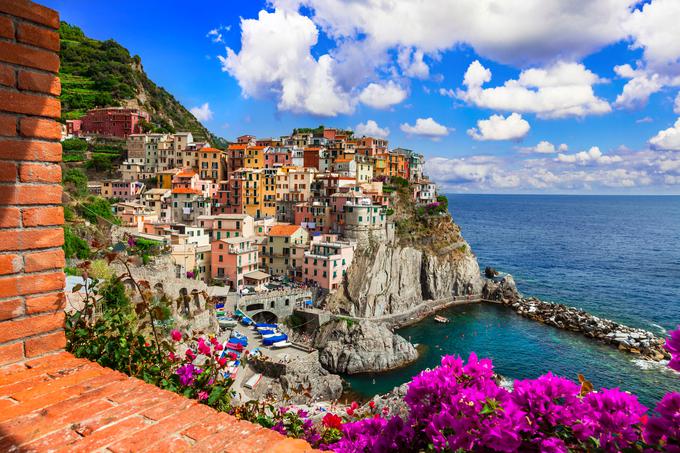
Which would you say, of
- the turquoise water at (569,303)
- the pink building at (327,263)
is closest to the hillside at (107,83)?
the pink building at (327,263)

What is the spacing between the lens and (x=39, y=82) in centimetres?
282

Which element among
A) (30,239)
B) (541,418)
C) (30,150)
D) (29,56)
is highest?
(29,56)

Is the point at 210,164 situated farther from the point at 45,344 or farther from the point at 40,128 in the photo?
the point at 45,344

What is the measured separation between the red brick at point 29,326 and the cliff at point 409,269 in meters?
39.9

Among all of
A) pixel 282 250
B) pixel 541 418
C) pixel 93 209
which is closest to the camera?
pixel 541 418

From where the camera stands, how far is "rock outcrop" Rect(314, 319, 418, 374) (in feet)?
108

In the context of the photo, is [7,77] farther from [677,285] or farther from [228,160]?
[677,285]

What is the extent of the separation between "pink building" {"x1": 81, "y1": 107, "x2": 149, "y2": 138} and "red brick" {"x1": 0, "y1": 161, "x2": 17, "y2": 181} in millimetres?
76434

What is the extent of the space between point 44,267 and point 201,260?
40.7 m

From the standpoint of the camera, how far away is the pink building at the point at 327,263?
43.4 metres

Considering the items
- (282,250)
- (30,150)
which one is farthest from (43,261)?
(282,250)

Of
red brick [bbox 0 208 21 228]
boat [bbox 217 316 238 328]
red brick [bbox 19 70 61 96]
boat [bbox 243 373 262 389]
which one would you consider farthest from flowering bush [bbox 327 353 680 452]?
boat [bbox 217 316 238 328]

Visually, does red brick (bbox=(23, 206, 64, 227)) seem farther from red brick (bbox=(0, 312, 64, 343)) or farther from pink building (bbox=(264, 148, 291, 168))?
pink building (bbox=(264, 148, 291, 168))

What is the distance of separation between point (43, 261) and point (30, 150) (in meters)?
0.77
